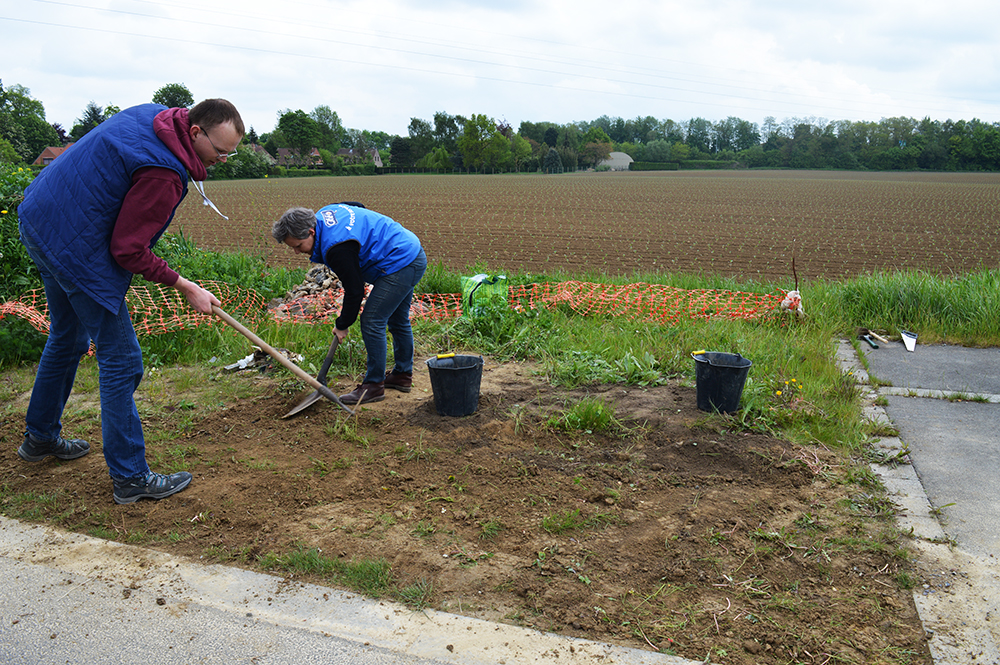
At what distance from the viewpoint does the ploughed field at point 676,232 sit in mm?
12875

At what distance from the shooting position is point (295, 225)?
3.69 meters

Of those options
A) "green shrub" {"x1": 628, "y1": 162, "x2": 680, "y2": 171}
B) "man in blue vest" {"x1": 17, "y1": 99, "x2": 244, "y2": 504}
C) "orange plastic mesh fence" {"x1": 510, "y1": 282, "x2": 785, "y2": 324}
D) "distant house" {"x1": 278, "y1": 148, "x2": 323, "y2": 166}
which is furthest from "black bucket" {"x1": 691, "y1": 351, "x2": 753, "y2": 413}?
"green shrub" {"x1": 628, "y1": 162, "x2": 680, "y2": 171}

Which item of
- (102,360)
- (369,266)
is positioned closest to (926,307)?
(369,266)

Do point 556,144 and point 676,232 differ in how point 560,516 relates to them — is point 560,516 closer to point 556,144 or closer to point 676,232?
point 676,232

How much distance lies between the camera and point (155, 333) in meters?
5.58

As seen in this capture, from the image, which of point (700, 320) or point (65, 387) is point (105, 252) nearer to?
point (65, 387)

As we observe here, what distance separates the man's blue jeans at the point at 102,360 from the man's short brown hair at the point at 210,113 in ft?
3.03

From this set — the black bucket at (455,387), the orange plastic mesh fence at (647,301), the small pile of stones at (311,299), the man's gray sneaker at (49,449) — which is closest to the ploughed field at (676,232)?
the small pile of stones at (311,299)

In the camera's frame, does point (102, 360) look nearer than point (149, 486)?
Yes

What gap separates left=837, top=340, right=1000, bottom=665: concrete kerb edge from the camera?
7.23ft

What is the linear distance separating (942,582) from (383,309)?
3.28 m

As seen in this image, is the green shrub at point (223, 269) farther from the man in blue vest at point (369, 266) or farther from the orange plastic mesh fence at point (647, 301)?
the man in blue vest at point (369, 266)

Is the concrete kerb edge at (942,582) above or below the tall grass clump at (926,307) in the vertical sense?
below

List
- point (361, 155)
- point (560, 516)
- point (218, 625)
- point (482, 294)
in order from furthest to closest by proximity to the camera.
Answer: point (361, 155) < point (482, 294) < point (560, 516) < point (218, 625)
